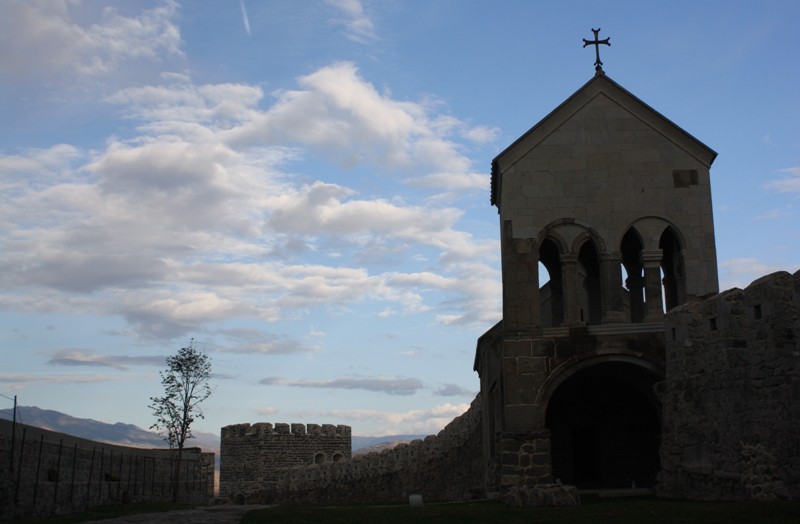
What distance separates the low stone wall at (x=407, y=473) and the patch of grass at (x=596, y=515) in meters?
12.0

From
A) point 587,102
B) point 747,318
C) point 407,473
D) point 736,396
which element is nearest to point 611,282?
point 587,102

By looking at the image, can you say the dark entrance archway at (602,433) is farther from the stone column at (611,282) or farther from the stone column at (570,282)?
the stone column at (611,282)

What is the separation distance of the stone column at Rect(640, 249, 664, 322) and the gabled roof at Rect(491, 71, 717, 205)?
9.65 ft

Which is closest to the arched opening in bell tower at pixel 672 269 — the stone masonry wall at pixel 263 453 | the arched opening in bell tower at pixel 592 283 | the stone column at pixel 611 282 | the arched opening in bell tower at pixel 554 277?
the stone column at pixel 611 282

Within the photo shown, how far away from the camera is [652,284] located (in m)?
21.5

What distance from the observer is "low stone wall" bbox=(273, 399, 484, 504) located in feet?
103

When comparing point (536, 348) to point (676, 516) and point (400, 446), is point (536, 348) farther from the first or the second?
point (400, 446)

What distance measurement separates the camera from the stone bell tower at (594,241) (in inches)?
818

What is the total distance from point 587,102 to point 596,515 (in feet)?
39.9

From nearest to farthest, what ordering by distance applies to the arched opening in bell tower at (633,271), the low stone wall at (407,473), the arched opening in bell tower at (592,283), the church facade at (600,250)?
the church facade at (600,250) → the arched opening in bell tower at (633,271) → the arched opening in bell tower at (592,283) → the low stone wall at (407,473)

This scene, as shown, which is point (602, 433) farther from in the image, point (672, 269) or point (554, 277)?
point (672, 269)

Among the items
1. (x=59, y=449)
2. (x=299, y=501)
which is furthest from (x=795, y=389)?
(x=299, y=501)

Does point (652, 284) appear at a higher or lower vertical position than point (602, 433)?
higher

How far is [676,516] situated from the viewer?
1304cm
